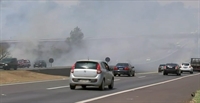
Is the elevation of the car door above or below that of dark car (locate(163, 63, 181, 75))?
below

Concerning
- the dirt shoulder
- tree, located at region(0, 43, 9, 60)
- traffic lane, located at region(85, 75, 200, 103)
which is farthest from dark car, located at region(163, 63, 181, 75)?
tree, located at region(0, 43, 9, 60)

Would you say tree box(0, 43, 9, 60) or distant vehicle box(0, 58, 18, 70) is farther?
tree box(0, 43, 9, 60)

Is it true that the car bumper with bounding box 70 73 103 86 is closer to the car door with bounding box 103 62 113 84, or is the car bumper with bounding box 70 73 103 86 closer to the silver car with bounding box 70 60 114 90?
the silver car with bounding box 70 60 114 90

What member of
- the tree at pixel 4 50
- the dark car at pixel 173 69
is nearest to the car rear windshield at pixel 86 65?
the dark car at pixel 173 69

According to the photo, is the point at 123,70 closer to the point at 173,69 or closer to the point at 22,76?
the point at 173,69

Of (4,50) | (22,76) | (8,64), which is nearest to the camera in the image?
(22,76)

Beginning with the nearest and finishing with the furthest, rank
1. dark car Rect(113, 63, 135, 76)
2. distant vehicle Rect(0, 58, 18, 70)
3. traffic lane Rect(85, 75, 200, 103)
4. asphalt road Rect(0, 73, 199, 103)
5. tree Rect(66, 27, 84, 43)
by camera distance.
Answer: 1. asphalt road Rect(0, 73, 199, 103)
2. traffic lane Rect(85, 75, 200, 103)
3. dark car Rect(113, 63, 135, 76)
4. distant vehicle Rect(0, 58, 18, 70)
5. tree Rect(66, 27, 84, 43)

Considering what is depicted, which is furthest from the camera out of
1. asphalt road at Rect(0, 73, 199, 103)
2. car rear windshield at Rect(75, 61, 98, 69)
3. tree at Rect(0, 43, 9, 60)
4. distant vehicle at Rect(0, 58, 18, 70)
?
tree at Rect(0, 43, 9, 60)

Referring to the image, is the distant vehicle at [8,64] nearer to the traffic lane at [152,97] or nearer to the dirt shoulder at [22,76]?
the dirt shoulder at [22,76]

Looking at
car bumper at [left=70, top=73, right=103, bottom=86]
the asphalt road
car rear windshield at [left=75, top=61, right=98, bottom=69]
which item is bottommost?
the asphalt road

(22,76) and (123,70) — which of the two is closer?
(22,76)

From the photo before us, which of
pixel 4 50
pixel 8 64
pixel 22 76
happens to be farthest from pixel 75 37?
pixel 22 76

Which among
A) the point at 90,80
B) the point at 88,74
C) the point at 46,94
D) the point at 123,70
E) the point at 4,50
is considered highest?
the point at 4,50

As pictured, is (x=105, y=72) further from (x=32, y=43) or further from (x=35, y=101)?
(x=32, y=43)
